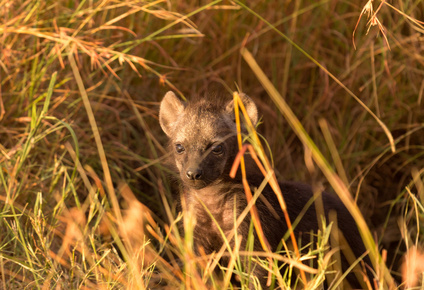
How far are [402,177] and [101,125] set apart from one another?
2.59 meters

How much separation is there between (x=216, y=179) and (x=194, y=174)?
267 millimetres

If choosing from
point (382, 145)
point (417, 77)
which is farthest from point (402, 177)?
point (417, 77)

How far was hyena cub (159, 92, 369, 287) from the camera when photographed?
359 centimetres

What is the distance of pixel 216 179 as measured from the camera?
145 inches

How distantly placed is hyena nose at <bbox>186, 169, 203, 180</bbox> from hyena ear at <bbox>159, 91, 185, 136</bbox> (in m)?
0.60

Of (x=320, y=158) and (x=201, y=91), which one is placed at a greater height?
(x=320, y=158)

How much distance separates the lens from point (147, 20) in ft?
16.6

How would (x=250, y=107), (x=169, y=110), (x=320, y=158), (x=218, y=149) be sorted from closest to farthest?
1. (x=320, y=158)
2. (x=218, y=149)
3. (x=250, y=107)
4. (x=169, y=110)

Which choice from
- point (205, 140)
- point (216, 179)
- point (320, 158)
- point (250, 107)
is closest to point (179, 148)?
point (205, 140)

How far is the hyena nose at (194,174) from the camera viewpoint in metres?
3.46

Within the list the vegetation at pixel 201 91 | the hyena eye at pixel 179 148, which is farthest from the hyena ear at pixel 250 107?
the vegetation at pixel 201 91

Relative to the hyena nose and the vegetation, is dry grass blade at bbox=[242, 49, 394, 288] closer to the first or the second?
the hyena nose

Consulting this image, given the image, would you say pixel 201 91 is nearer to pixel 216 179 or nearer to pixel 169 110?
pixel 169 110

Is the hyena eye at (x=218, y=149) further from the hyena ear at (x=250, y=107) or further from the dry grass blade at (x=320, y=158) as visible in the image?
the dry grass blade at (x=320, y=158)
